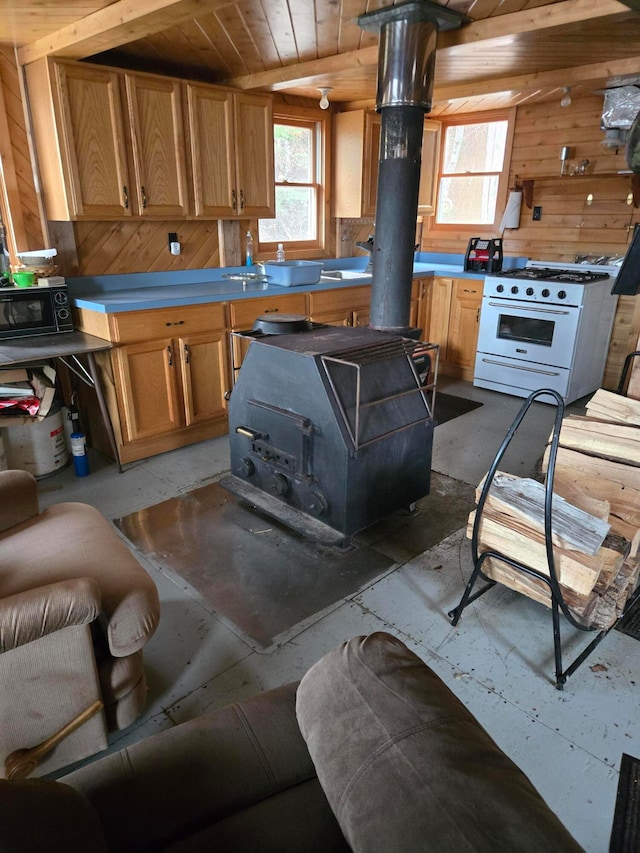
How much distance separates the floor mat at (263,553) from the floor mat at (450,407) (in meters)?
1.15

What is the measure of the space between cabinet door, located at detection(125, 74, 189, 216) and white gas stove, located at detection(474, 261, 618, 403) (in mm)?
2558

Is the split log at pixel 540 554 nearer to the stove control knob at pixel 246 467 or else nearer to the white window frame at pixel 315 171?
the stove control knob at pixel 246 467

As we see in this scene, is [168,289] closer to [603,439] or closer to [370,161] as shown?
[370,161]

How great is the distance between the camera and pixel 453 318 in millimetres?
5000

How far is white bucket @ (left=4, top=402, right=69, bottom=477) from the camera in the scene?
3.04 metres

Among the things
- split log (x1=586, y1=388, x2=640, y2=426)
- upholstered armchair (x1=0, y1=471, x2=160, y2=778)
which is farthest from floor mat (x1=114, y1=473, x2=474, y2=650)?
split log (x1=586, y1=388, x2=640, y2=426)

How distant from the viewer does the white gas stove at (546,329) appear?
4.15 m

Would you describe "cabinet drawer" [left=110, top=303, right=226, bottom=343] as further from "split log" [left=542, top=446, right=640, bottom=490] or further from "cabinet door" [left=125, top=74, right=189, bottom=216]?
"split log" [left=542, top=446, right=640, bottom=490]

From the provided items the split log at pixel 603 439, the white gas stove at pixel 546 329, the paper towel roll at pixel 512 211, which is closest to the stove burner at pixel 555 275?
the white gas stove at pixel 546 329

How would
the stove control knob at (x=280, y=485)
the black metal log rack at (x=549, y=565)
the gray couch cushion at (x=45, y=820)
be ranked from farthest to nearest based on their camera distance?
the stove control knob at (x=280, y=485)
the black metal log rack at (x=549, y=565)
the gray couch cushion at (x=45, y=820)

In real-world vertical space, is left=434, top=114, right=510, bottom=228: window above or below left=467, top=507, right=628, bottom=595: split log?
above

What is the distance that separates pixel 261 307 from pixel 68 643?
269 centimetres

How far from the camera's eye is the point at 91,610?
1337mm

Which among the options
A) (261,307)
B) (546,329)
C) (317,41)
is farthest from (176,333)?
(546,329)
